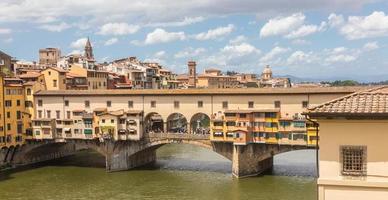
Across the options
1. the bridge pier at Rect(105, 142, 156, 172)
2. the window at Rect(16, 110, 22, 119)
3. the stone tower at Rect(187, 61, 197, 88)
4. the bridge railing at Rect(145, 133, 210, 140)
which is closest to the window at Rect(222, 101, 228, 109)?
the bridge railing at Rect(145, 133, 210, 140)

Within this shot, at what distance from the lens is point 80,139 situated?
4569 cm

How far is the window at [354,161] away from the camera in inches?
311

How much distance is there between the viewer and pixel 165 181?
38.4 metres

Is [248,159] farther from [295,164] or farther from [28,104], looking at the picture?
[28,104]

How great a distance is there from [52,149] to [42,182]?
38.3ft

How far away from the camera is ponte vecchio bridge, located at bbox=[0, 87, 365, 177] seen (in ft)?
127

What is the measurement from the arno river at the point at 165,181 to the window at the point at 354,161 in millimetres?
24504

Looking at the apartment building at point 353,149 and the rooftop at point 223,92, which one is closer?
the apartment building at point 353,149

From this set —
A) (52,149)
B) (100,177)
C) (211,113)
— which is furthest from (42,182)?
(211,113)

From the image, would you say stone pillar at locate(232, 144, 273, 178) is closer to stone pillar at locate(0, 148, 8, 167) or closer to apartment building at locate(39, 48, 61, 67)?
stone pillar at locate(0, 148, 8, 167)

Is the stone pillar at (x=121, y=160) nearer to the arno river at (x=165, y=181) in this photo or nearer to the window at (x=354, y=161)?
the arno river at (x=165, y=181)

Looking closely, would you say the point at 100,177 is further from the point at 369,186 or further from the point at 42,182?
the point at 369,186

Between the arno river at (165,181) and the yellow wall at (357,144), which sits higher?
the yellow wall at (357,144)

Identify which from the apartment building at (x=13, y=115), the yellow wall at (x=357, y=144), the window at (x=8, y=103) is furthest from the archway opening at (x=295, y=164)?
the yellow wall at (x=357, y=144)
